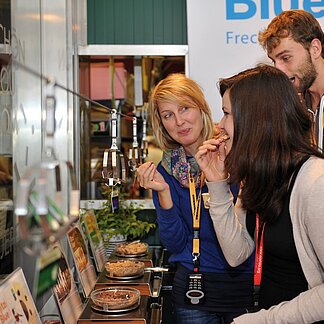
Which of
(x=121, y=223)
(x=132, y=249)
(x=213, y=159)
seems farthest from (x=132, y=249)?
(x=213, y=159)

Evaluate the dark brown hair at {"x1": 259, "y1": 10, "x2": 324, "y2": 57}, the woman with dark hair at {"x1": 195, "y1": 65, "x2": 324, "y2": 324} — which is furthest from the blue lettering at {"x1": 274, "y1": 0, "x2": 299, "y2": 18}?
the woman with dark hair at {"x1": 195, "y1": 65, "x2": 324, "y2": 324}

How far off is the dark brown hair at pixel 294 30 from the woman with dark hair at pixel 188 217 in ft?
1.50

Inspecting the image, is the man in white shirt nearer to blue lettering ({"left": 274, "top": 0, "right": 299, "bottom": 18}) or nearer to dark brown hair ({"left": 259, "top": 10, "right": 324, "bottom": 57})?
dark brown hair ({"left": 259, "top": 10, "right": 324, "bottom": 57})

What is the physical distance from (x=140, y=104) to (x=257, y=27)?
1.00m

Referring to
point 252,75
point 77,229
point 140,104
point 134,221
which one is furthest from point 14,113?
point 140,104

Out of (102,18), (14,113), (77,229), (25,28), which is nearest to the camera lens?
(14,113)

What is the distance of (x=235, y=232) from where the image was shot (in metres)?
2.01

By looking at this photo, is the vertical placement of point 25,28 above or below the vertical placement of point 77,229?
above

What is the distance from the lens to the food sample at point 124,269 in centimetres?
284

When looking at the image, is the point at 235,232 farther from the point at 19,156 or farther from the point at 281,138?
the point at 19,156

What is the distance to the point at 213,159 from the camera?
2244mm

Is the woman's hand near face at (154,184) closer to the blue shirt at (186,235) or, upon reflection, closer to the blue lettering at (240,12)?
the blue shirt at (186,235)

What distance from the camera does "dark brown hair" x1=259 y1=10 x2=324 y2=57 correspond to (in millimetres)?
2770

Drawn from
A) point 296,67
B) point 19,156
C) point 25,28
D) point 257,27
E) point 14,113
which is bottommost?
point 19,156
